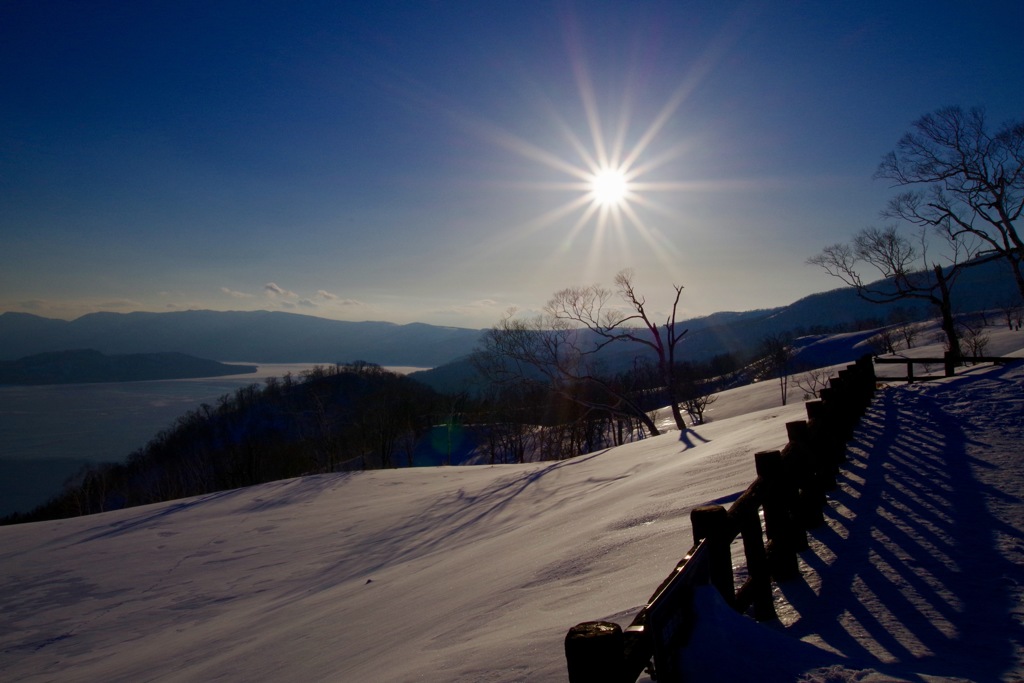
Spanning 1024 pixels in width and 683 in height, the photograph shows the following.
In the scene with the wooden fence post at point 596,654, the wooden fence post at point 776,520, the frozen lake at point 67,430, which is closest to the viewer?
the wooden fence post at point 596,654

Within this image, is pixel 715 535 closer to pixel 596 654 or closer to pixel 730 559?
pixel 730 559

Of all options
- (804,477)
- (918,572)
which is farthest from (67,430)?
(918,572)

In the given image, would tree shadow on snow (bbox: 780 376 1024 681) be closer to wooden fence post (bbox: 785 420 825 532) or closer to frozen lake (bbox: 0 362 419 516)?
wooden fence post (bbox: 785 420 825 532)

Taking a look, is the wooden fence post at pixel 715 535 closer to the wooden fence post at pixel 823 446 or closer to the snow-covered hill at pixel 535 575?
the snow-covered hill at pixel 535 575

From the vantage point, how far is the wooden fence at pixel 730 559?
161 cm

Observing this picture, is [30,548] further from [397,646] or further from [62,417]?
[62,417]

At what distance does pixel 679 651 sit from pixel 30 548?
51.4ft

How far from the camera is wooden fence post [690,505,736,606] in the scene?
100 inches

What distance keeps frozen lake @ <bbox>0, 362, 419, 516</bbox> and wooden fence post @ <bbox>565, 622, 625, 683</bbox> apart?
9439 cm

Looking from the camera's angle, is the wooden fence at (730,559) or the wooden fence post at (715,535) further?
the wooden fence post at (715,535)

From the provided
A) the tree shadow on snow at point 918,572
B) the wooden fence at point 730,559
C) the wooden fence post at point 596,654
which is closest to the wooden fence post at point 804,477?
the wooden fence at point 730,559

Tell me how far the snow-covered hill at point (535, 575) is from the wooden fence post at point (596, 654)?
2.80 feet

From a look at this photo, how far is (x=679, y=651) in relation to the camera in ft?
7.18

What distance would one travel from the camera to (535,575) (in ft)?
17.2
